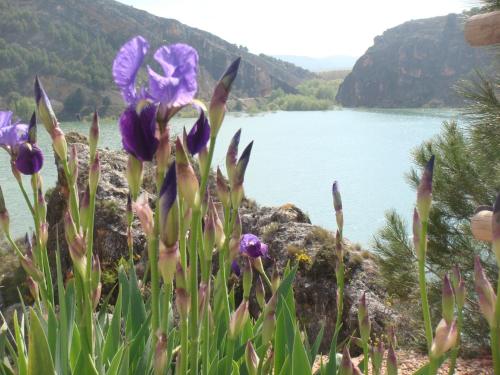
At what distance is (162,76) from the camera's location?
0.65 m

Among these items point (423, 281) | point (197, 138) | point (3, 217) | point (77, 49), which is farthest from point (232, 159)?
point (77, 49)

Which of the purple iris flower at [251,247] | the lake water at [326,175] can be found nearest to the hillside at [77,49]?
the lake water at [326,175]

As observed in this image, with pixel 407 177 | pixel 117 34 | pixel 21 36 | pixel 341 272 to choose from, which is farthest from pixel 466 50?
pixel 341 272

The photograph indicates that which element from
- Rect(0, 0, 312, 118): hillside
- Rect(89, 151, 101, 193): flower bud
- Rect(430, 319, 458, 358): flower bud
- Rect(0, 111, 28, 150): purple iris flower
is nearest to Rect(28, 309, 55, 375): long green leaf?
Rect(89, 151, 101, 193): flower bud

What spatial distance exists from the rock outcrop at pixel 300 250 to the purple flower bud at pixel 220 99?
2.62 m

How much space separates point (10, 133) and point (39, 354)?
1.75ft

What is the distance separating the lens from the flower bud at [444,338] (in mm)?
635

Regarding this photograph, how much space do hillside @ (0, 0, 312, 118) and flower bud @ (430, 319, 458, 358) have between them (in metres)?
27.4

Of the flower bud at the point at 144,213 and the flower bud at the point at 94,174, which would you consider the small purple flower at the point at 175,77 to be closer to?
the flower bud at the point at 144,213

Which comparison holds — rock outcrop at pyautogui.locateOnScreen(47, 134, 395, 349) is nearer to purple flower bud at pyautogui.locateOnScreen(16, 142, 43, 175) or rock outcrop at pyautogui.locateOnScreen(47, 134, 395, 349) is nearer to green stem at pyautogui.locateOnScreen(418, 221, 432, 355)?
purple flower bud at pyautogui.locateOnScreen(16, 142, 43, 175)

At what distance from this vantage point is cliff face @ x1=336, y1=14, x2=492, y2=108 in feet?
143

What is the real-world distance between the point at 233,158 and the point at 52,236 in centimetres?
388

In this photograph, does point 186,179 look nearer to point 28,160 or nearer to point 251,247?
point 28,160

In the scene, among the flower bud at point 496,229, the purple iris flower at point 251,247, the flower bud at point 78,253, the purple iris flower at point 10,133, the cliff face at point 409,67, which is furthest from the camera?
the cliff face at point 409,67
